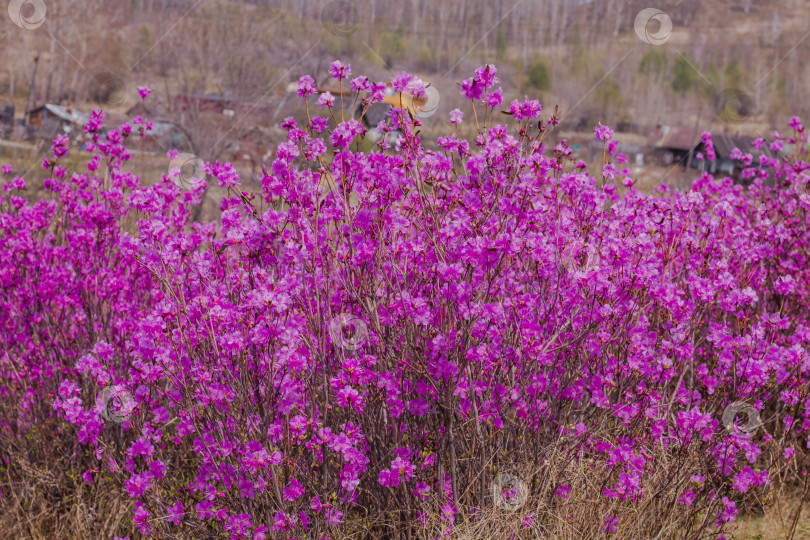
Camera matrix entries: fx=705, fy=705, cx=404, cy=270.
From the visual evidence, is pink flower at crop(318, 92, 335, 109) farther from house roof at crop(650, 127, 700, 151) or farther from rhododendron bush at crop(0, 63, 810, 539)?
house roof at crop(650, 127, 700, 151)

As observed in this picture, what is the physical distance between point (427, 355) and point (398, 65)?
89666mm

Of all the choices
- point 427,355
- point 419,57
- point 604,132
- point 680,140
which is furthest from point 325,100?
point 419,57

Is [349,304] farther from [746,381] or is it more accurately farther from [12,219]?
[12,219]

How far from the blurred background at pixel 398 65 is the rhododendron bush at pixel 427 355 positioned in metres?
4.17

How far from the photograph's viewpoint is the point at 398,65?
8888 centimetres

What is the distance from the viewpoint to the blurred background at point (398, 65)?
76.4 ft

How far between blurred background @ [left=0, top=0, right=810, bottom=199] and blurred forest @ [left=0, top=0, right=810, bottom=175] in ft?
0.69

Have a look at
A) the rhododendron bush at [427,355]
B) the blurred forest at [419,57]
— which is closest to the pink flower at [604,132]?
the rhododendron bush at [427,355]

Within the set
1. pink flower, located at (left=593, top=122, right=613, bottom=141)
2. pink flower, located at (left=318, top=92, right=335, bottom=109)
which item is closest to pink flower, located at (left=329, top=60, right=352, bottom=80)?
pink flower, located at (left=318, top=92, right=335, bottom=109)

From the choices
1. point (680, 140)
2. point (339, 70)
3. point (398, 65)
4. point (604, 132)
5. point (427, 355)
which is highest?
point (339, 70)

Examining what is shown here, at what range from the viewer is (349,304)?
3.24m

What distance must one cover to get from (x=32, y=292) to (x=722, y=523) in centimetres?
409

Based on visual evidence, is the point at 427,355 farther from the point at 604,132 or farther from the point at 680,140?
the point at 680,140

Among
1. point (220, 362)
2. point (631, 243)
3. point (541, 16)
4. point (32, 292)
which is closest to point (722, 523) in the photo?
point (631, 243)
